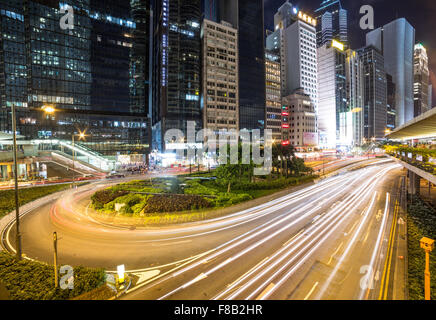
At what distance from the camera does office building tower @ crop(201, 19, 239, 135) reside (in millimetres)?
85250

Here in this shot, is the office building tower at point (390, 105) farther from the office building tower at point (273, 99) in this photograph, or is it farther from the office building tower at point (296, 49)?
the office building tower at point (273, 99)

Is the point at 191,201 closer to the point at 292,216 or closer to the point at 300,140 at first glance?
the point at 292,216

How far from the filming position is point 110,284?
29.0ft

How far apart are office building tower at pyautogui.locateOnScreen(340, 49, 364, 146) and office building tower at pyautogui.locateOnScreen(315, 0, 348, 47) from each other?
1061 inches

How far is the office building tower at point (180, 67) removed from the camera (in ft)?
278

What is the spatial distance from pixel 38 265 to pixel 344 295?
559 inches

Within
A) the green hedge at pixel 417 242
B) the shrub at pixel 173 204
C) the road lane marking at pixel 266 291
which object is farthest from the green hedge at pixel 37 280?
the green hedge at pixel 417 242

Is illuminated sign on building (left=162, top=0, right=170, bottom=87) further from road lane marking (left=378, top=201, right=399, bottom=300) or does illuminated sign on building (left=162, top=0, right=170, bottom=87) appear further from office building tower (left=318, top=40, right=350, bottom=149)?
office building tower (left=318, top=40, right=350, bottom=149)

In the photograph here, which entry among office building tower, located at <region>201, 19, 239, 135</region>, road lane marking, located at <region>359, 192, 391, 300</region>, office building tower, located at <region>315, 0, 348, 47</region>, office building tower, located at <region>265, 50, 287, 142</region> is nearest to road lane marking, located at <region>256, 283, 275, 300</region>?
road lane marking, located at <region>359, 192, 391, 300</region>

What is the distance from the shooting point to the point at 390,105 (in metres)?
183

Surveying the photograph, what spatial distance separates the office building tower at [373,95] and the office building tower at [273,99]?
96.3 meters
